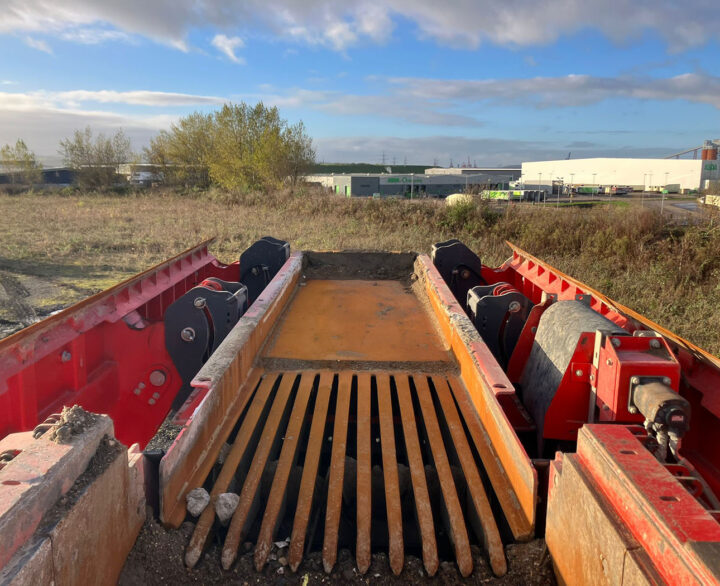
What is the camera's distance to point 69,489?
1594 millimetres

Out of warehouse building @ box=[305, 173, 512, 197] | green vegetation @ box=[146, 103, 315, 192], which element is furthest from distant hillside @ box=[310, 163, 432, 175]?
green vegetation @ box=[146, 103, 315, 192]

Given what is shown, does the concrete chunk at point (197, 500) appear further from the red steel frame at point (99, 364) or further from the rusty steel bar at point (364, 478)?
the red steel frame at point (99, 364)

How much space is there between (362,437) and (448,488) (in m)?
0.53

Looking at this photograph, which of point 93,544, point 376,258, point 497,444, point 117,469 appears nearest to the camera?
point 93,544

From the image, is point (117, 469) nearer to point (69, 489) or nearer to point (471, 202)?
point (69, 489)

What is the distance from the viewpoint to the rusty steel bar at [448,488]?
77.8 inches

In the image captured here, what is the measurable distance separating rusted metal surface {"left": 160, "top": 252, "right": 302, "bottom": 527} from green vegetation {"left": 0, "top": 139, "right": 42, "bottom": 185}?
58065 mm

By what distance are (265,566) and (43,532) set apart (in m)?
0.79

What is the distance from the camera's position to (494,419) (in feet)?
8.44

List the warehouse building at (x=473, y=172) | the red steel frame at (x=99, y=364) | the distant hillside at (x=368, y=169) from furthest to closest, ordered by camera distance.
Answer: the distant hillside at (x=368, y=169)
the warehouse building at (x=473, y=172)
the red steel frame at (x=99, y=364)

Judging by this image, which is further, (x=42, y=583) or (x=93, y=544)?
(x=93, y=544)

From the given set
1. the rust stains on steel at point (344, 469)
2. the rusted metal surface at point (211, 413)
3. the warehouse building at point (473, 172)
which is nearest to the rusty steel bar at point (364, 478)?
the rust stains on steel at point (344, 469)

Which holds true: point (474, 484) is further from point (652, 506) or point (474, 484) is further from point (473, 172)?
point (473, 172)

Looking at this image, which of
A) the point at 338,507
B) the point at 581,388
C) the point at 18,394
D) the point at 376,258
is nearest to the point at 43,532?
the point at 338,507
